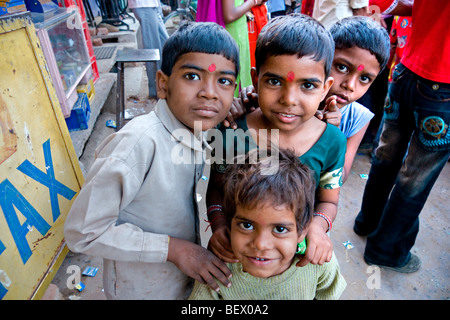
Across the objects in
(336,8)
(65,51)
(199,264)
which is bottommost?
(199,264)

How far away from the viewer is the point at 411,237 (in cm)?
212

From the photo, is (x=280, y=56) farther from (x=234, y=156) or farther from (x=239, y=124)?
(x=234, y=156)

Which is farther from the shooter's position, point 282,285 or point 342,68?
point 342,68

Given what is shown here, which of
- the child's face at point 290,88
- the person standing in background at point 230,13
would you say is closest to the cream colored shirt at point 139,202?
the child's face at point 290,88

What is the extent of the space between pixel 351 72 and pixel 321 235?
0.72m

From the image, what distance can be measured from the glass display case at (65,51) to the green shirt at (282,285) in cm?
236

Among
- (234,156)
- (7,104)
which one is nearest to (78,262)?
(7,104)

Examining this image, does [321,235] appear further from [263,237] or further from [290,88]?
[290,88]

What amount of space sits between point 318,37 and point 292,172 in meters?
0.49

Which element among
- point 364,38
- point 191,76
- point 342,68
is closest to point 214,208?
point 191,76

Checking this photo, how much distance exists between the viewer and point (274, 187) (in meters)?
0.97

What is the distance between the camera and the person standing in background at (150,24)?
4.20 meters

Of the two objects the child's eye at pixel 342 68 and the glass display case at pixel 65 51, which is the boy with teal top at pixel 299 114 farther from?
the glass display case at pixel 65 51

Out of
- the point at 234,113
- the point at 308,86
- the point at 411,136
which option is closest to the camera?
the point at 308,86
